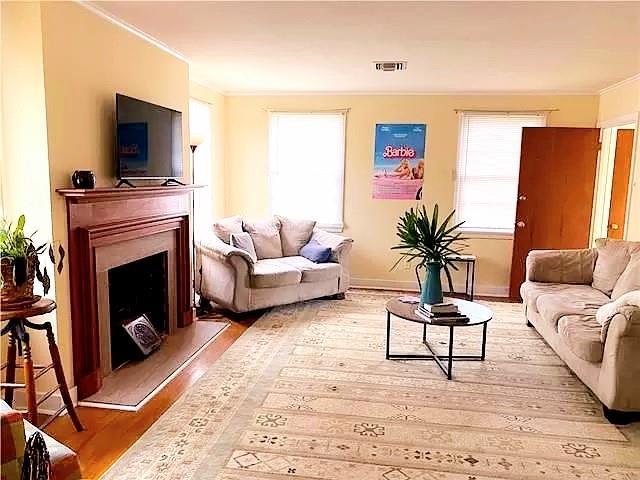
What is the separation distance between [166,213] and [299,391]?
69.4 inches

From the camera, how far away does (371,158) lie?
591 cm

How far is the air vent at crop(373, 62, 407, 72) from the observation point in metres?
4.27

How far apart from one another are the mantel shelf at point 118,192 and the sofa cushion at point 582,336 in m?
2.94

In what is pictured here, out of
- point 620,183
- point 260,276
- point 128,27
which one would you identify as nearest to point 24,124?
point 128,27

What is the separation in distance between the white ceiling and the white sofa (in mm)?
1701

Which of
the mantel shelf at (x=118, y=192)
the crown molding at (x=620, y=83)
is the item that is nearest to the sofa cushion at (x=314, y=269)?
the mantel shelf at (x=118, y=192)

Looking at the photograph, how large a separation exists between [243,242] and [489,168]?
2923 millimetres

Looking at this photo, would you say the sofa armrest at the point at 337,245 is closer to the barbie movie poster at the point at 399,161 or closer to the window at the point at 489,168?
the barbie movie poster at the point at 399,161

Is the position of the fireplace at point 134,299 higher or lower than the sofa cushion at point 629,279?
lower

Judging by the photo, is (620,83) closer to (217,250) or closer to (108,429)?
(217,250)

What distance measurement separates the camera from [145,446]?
98.7 inches

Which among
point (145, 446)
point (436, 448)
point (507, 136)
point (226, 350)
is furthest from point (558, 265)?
point (145, 446)

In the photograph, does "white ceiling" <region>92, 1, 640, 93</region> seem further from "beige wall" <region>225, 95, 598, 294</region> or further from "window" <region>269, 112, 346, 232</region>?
"window" <region>269, 112, 346, 232</region>

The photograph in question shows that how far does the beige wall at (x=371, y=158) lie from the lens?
5.66 meters
